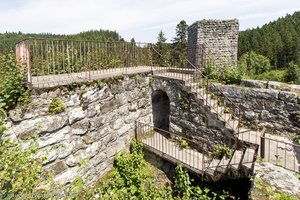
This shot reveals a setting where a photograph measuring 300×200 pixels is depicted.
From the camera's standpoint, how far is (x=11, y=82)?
4.14m

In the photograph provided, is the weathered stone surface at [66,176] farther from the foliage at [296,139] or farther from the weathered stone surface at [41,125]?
the foliage at [296,139]

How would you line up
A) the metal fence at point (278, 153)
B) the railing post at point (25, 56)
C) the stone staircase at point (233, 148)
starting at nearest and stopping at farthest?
the railing post at point (25, 56)
the metal fence at point (278, 153)
the stone staircase at point (233, 148)

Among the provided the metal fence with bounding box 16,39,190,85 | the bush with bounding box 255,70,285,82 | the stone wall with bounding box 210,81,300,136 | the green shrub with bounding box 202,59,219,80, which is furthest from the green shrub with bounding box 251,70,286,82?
the metal fence with bounding box 16,39,190,85

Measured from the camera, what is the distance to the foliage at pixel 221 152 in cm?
643

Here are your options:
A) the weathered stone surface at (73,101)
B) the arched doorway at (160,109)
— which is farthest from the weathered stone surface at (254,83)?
the weathered stone surface at (73,101)

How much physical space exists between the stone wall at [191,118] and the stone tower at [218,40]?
3.60 m

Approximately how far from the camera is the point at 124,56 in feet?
25.0

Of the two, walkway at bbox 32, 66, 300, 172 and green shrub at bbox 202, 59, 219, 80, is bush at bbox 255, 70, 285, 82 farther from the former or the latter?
walkway at bbox 32, 66, 300, 172

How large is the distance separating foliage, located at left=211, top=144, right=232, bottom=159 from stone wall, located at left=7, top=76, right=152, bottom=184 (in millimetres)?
2860

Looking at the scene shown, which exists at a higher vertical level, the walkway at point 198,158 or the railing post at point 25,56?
the railing post at point 25,56

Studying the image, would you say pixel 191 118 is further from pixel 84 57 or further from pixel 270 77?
pixel 270 77

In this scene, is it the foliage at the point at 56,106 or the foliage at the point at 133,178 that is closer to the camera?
Answer: the foliage at the point at 56,106

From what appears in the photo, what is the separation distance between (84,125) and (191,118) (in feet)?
12.0

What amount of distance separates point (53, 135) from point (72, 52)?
2.30 metres
